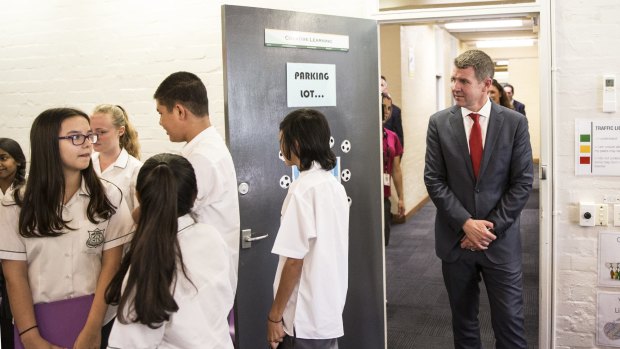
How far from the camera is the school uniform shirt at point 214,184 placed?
94.3 inches

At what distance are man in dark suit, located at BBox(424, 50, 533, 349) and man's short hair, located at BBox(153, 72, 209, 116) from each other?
3.98ft

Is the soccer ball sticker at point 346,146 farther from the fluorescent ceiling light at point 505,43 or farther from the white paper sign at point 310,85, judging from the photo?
the fluorescent ceiling light at point 505,43

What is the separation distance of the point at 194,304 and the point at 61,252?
667 mm

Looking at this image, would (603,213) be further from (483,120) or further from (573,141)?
(483,120)

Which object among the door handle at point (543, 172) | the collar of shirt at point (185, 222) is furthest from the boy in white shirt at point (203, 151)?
the door handle at point (543, 172)

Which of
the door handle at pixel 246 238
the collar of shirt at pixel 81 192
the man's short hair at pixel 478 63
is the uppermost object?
the man's short hair at pixel 478 63

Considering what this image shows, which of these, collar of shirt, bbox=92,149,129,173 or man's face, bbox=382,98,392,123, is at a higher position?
man's face, bbox=382,98,392,123

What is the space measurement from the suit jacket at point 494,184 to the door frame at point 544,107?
294 mm

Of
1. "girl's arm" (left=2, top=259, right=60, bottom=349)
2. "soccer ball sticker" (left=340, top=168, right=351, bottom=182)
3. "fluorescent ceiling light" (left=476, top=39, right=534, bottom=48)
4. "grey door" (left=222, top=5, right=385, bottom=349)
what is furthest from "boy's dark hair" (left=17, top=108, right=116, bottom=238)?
"fluorescent ceiling light" (left=476, top=39, right=534, bottom=48)

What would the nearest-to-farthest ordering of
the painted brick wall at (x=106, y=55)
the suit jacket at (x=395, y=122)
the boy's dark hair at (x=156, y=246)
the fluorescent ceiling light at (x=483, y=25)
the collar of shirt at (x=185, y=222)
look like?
the boy's dark hair at (x=156, y=246)
the collar of shirt at (x=185, y=222)
the painted brick wall at (x=106, y=55)
the suit jacket at (x=395, y=122)
the fluorescent ceiling light at (x=483, y=25)

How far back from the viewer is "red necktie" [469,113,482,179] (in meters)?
2.91

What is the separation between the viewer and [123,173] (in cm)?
309

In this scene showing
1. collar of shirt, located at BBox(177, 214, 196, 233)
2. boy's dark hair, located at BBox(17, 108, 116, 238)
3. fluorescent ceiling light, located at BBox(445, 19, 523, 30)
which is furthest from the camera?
fluorescent ceiling light, located at BBox(445, 19, 523, 30)

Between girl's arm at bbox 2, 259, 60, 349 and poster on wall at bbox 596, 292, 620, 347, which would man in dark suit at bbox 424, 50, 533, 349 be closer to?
poster on wall at bbox 596, 292, 620, 347
